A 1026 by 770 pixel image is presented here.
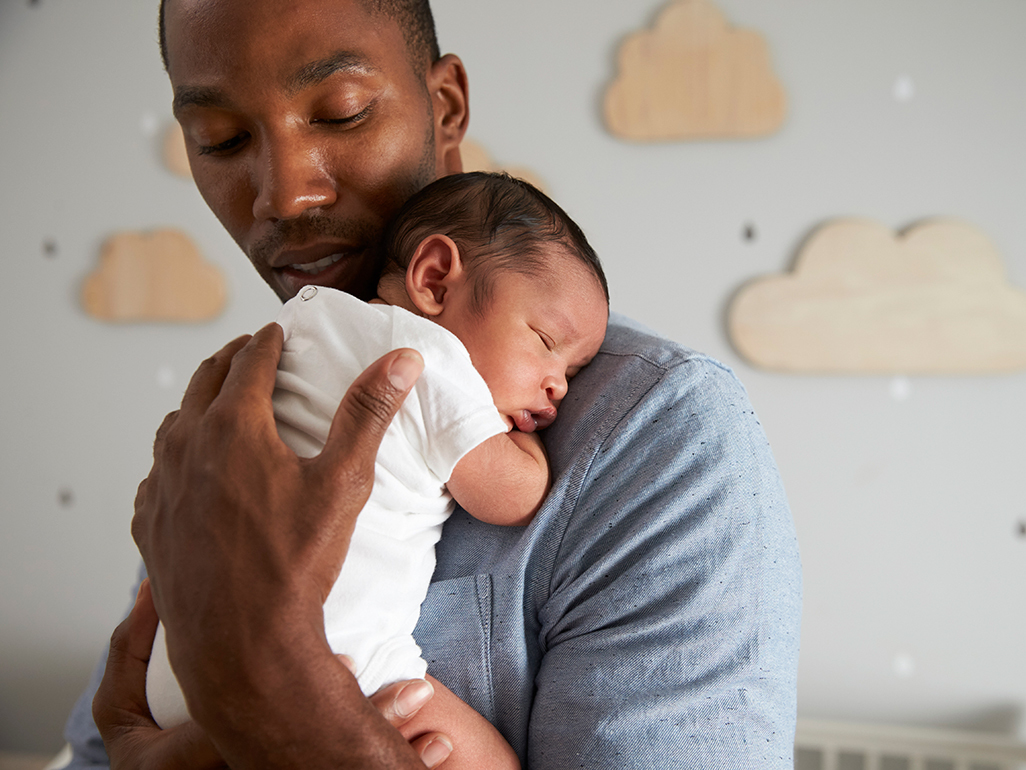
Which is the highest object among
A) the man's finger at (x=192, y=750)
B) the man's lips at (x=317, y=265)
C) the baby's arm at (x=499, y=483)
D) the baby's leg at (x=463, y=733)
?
the man's lips at (x=317, y=265)

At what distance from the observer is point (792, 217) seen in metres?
1.84

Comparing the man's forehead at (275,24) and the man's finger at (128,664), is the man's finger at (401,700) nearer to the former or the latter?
the man's finger at (128,664)

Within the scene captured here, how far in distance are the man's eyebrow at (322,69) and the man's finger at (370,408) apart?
0.37 m

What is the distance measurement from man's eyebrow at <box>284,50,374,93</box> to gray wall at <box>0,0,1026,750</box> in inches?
47.2

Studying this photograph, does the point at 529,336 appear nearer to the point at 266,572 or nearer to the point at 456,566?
the point at 456,566

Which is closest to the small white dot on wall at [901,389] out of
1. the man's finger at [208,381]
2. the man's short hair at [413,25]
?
the man's short hair at [413,25]

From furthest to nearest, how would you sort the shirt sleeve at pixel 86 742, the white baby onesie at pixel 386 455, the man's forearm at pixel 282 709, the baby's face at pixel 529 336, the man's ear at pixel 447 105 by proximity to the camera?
the shirt sleeve at pixel 86 742, the man's ear at pixel 447 105, the baby's face at pixel 529 336, the white baby onesie at pixel 386 455, the man's forearm at pixel 282 709

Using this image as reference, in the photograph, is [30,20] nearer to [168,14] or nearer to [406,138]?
[168,14]

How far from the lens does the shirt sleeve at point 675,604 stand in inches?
22.3

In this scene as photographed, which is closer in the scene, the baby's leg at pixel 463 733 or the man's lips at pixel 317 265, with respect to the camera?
the baby's leg at pixel 463 733

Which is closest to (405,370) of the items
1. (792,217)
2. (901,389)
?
(792,217)

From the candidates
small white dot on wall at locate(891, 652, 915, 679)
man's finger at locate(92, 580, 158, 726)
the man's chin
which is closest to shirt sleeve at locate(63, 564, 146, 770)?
man's finger at locate(92, 580, 158, 726)

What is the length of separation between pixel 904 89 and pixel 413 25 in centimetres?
142

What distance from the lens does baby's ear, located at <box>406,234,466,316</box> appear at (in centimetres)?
75
